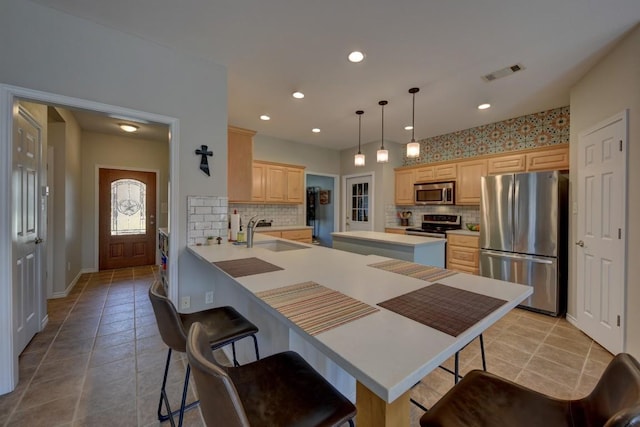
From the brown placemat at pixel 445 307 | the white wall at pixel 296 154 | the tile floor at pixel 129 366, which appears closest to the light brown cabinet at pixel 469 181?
the tile floor at pixel 129 366

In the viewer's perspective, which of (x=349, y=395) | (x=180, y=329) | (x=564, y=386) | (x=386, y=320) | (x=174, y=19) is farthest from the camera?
(x=174, y=19)

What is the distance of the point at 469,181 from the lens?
14.6 feet

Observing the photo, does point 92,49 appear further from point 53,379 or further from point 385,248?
point 385,248

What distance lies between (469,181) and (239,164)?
379 cm

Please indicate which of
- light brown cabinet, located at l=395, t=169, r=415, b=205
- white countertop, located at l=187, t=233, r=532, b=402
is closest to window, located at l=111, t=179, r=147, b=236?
white countertop, located at l=187, t=233, r=532, b=402

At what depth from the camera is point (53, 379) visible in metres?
1.89

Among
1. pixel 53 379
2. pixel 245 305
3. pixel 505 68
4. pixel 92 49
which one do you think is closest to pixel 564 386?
pixel 245 305

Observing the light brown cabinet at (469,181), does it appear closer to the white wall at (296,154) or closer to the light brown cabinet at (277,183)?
the white wall at (296,154)

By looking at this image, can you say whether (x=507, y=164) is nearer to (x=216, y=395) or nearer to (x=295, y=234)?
(x=295, y=234)

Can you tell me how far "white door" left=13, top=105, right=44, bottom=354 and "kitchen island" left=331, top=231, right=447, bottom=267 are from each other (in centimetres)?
318

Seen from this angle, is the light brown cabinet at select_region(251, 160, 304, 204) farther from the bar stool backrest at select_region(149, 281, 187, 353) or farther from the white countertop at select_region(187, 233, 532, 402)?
the bar stool backrest at select_region(149, 281, 187, 353)

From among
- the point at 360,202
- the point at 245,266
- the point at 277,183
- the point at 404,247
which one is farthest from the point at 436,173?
the point at 245,266

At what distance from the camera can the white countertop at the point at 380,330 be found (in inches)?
24.8

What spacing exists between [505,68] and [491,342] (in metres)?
2.67
